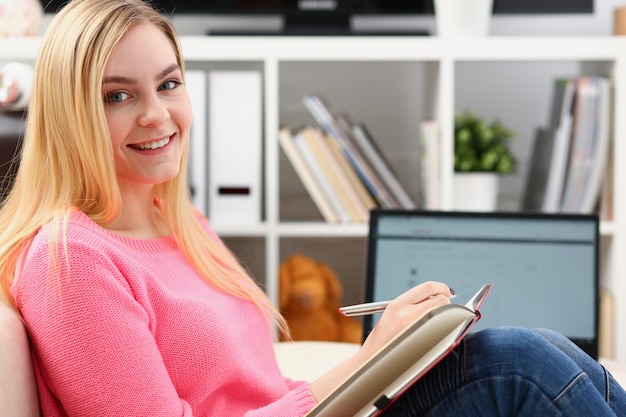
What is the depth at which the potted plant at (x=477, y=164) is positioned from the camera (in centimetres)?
191

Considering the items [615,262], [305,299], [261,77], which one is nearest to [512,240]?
[615,262]

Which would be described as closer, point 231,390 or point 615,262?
point 231,390

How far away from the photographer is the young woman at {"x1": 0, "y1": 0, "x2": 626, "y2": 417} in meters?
0.90

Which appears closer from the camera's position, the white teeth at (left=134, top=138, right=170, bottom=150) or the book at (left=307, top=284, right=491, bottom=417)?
the book at (left=307, top=284, right=491, bottom=417)

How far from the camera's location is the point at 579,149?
6.15 feet

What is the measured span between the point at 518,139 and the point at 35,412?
1.60m

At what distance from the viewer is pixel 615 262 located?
1.85 metres

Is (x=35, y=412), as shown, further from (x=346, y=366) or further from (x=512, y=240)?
(x=512, y=240)

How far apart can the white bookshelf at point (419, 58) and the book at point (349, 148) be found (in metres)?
0.09

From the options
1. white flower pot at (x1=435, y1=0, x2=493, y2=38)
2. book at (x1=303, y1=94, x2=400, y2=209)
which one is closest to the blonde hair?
book at (x1=303, y1=94, x2=400, y2=209)

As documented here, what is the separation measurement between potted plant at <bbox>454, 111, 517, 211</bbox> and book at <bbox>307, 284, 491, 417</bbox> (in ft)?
3.32

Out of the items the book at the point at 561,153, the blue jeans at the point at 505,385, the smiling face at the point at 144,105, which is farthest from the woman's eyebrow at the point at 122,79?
the book at the point at 561,153

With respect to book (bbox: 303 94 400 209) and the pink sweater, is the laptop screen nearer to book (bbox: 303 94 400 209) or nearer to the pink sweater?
book (bbox: 303 94 400 209)

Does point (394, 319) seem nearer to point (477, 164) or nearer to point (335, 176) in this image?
point (335, 176)
